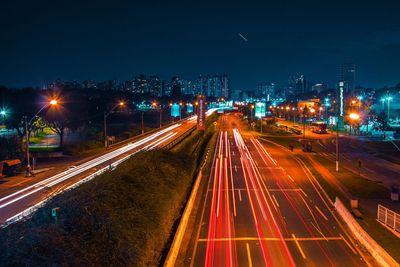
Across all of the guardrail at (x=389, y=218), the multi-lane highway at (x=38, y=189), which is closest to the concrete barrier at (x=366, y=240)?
the guardrail at (x=389, y=218)

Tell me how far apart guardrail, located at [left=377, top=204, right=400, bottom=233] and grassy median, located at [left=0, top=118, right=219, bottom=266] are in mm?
12823

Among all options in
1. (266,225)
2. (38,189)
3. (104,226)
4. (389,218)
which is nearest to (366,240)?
(389,218)

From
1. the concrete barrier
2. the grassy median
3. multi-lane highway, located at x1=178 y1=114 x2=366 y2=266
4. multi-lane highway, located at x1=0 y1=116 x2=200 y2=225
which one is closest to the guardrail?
the concrete barrier

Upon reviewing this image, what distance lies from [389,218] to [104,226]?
56.8ft

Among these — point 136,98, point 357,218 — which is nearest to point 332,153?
point 357,218

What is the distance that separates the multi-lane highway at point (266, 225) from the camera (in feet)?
65.2

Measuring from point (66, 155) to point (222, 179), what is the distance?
64.6 ft

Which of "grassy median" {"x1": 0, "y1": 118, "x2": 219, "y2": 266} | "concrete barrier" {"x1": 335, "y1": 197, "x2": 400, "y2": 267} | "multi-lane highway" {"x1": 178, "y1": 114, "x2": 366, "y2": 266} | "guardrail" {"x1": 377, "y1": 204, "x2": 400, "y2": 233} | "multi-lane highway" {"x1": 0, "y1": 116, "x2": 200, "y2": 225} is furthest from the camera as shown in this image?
"guardrail" {"x1": 377, "y1": 204, "x2": 400, "y2": 233}

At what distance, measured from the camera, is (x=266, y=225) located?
2497 centimetres

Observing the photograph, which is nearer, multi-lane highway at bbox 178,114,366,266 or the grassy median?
the grassy median

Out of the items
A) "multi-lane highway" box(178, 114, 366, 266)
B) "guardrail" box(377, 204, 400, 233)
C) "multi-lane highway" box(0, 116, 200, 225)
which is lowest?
"multi-lane highway" box(178, 114, 366, 266)

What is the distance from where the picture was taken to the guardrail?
893 inches

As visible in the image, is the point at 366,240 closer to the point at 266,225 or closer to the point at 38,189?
the point at 266,225

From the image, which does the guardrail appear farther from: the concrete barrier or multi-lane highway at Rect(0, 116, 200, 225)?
multi-lane highway at Rect(0, 116, 200, 225)
